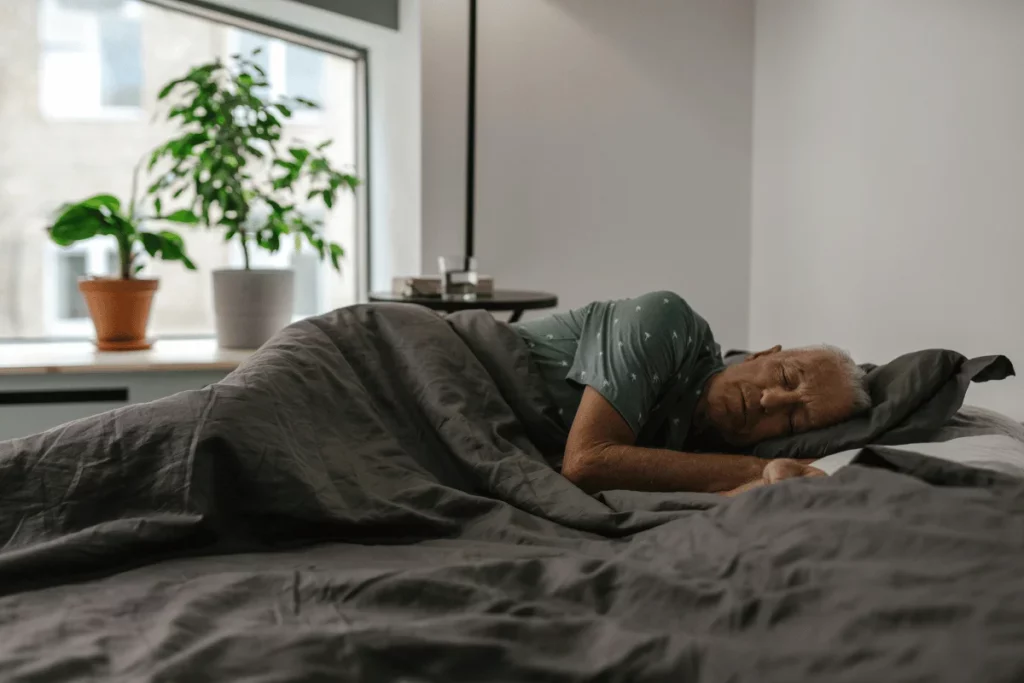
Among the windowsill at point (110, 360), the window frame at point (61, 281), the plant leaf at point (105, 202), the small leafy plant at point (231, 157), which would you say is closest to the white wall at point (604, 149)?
the small leafy plant at point (231, 157)

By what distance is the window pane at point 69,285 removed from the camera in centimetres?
326

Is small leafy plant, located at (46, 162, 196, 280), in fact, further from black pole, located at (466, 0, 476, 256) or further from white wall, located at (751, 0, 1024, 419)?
white wall, located at (751, 0, 1024, 419)

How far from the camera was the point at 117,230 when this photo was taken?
286 centimetres

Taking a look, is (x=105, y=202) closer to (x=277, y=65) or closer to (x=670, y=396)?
(x=277, y=65)

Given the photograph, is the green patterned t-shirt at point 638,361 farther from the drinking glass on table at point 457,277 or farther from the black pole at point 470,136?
the black pole at point 470,136

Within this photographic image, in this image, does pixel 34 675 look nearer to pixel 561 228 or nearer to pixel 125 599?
pixel 125 599

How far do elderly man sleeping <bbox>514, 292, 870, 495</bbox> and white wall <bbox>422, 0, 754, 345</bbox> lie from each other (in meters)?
1.58

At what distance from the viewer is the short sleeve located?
1662mm

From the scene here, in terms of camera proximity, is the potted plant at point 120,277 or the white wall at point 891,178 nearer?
the white wall at point 891,178

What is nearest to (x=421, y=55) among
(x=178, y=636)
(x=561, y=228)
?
(x=561, y=228)

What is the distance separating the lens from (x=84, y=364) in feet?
8.77

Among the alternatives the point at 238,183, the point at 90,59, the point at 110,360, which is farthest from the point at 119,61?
the point at 110,360

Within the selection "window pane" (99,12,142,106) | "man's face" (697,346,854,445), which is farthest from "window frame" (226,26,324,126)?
"man's face" (697,346,854,445)

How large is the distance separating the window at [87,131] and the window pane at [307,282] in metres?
0.22
